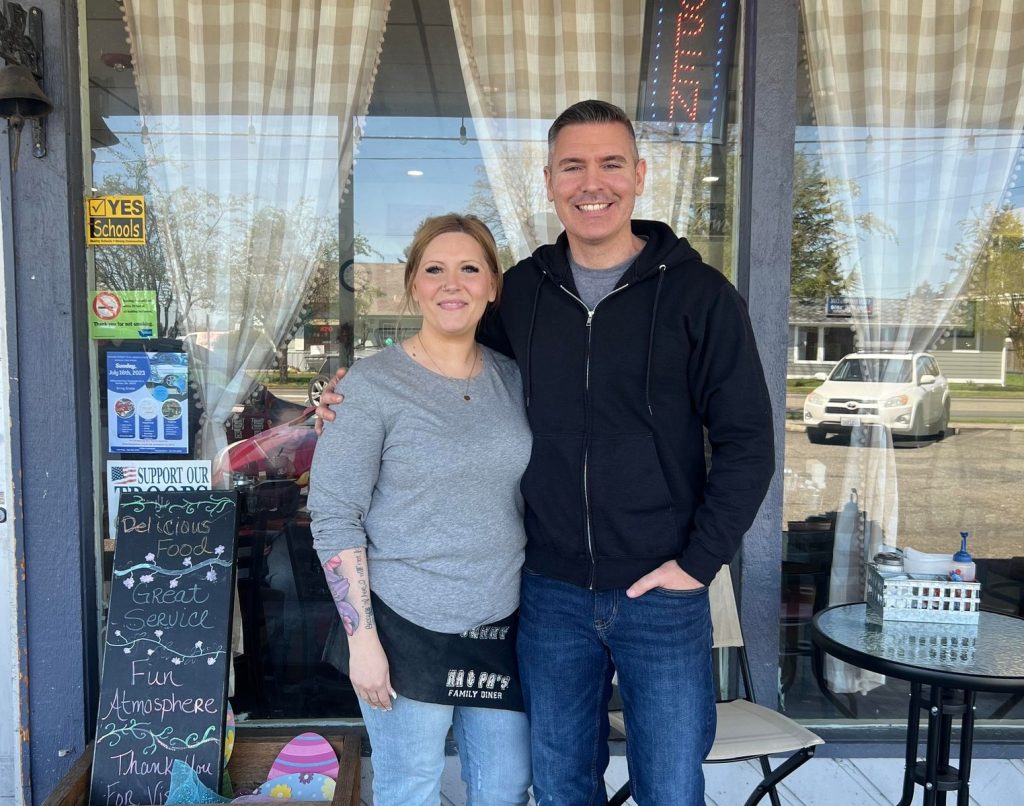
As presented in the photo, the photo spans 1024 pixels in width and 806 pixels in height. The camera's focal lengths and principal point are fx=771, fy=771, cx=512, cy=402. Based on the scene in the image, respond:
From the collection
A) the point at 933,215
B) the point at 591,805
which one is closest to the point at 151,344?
the point at 591,805

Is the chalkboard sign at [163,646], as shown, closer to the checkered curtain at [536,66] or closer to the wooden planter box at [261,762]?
the wooden planter box at [261,762]

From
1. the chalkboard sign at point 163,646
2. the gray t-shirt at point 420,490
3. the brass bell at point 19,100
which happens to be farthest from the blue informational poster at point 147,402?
the gray t-shirt at point 420,490

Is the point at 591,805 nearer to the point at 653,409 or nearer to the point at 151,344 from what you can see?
the point at 653,409

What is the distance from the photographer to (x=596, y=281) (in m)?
1.81

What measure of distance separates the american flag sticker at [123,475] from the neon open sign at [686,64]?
2.17m

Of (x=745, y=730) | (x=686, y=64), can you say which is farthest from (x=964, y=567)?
(x=686, y=64)

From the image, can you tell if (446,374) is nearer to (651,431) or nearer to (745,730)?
(651,431)

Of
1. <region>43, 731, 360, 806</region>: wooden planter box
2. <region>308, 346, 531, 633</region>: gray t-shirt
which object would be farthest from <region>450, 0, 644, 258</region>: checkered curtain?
<region>43, 731, 360, 806</region>: wooden planter box

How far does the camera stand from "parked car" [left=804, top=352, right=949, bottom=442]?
3076 millimetres

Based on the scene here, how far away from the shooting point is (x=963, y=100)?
282 cm

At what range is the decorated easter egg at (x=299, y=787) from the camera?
7.39 feet

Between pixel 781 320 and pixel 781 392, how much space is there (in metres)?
0.23

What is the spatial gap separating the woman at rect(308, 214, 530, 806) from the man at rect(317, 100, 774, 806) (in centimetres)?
8

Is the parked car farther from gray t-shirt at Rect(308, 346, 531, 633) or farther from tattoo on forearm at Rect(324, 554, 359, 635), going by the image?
tattoo on forearm at Rect(324, 554, 359, 635)
